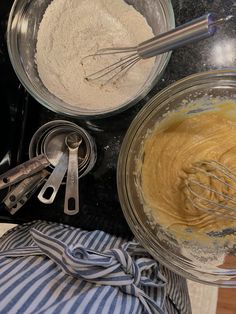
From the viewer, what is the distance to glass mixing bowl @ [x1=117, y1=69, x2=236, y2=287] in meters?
0.70

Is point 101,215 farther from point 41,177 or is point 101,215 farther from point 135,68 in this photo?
point 135,68

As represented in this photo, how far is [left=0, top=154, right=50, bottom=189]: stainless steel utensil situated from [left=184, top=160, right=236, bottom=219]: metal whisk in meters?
0.27

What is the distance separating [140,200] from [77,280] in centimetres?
18

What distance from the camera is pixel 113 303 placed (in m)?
0.63

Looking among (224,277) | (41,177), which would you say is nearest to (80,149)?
(41,177)

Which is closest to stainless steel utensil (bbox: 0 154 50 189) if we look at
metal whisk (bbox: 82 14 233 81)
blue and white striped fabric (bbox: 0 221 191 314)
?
blue and white striped fabric (bbox: 0 221 191 314)

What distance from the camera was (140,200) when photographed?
0.74 m

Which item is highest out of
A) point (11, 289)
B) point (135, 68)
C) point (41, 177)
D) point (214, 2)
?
point (214, 2)

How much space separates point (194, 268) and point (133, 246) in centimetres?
12

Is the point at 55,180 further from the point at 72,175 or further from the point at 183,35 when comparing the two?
the point at 183,35

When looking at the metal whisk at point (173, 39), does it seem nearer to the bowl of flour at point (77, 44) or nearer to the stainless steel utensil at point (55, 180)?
the bowl of flour at point (77, 44)

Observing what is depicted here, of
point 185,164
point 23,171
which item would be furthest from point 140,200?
point 23,171

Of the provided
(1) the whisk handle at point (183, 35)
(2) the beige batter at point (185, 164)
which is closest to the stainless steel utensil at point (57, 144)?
(2) the beige batter at point (185, 164)

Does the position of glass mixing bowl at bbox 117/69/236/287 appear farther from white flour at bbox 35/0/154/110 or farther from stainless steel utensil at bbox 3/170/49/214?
stainless steel utensil at bbox 3/170/49/214
